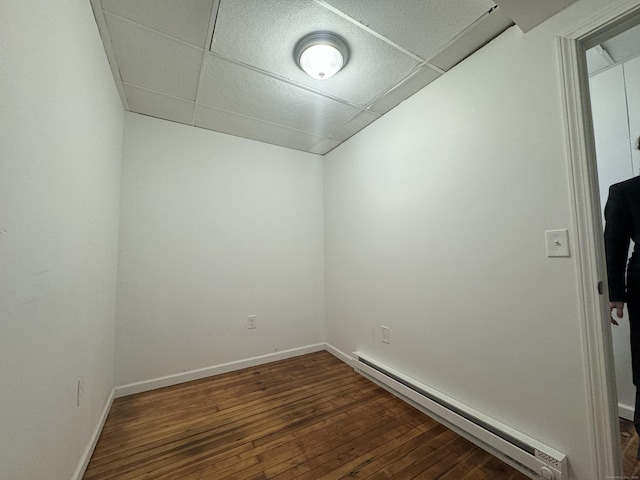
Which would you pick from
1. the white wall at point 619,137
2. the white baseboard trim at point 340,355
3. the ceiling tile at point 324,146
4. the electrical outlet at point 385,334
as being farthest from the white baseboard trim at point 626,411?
the ceiling tile at point 324,146

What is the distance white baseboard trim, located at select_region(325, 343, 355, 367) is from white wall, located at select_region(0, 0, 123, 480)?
1.96 meters

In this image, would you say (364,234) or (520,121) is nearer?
(520,121)

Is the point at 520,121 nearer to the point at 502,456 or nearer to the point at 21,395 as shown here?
the point at 502,456

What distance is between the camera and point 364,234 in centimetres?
239

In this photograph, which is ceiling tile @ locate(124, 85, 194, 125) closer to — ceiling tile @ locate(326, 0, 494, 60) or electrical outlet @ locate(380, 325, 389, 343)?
ceiling tile @ locate(326, 0, 494, 60)

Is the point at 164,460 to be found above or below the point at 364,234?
below

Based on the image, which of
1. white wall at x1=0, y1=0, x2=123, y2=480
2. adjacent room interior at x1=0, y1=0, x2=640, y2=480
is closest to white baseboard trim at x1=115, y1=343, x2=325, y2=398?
adjacent room interior at x1=0, y1=0, x2=640, y2=480

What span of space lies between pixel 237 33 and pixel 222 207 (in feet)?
4.79

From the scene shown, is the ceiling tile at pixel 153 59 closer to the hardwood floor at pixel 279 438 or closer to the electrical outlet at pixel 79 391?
the electrical outlet at pixel 79 391

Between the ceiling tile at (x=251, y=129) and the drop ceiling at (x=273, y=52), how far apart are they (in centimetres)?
2

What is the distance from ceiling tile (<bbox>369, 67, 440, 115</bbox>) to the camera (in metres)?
1.72

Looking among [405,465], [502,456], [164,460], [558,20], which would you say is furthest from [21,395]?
[558,20]

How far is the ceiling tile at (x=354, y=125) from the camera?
2.25 m

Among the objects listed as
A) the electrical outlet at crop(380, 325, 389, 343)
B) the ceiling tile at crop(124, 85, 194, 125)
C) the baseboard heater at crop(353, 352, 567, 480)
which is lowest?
the baseboard heater at crop(353, 352, 567, 480)
